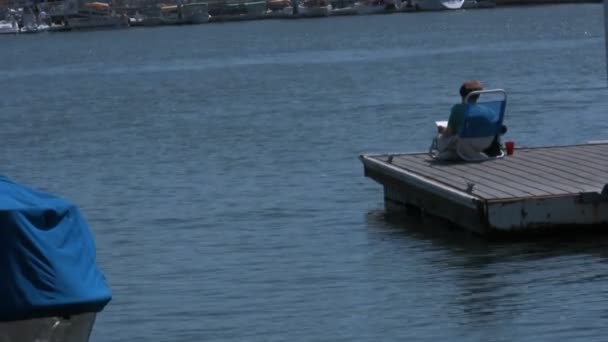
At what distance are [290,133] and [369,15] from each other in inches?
3764

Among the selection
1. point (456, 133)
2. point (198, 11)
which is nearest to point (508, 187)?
point (456, 133)

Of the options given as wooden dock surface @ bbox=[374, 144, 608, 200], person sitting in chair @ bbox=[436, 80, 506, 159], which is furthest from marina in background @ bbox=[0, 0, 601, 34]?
person sitting in chair @ bbox=[436, 80, 506, 159]

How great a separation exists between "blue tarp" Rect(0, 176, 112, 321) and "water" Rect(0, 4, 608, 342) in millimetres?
3238

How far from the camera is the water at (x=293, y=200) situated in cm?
1270

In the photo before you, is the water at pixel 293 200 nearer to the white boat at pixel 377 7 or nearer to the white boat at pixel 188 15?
the white boat at pixel 188 15

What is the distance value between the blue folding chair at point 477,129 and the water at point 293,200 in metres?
0.87

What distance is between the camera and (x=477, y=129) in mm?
16062

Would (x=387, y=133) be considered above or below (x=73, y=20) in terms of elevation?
above

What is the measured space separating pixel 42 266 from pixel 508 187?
264 inches

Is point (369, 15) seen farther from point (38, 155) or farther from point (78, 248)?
point (78, 248)

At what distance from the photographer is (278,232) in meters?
17.0

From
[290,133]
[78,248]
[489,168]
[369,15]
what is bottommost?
[369,15]

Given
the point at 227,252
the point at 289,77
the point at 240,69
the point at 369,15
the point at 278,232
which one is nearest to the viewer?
the point at 227,252

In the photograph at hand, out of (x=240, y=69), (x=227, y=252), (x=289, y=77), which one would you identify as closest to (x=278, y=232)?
(x=227, y=252)
